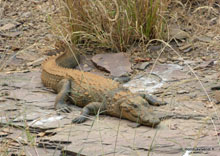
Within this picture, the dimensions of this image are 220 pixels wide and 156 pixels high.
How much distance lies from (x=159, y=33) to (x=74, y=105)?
6.60ft

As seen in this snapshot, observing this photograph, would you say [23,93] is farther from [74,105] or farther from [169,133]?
[169,133]

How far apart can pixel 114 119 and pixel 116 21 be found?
7.31 ft

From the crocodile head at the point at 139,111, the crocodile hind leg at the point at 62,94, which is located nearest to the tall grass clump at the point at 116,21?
the crocodile hind leg at the point at 62,94

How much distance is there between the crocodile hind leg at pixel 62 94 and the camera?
5266 millimetres

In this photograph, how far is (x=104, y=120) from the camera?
4914 millimetres

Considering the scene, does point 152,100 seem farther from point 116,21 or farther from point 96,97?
point 116,21

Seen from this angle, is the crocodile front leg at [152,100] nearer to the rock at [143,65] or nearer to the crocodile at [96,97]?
the crocodile at [96,97]

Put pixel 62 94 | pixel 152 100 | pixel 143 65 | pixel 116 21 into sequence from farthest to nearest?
pixel 116 21
pixel 143 65
pixel 62 94
pixel 152 100

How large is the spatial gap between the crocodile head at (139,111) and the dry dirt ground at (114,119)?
79 mm

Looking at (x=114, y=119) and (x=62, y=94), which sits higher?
(x=62, y=94)

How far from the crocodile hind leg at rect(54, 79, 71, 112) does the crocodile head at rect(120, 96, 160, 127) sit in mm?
773

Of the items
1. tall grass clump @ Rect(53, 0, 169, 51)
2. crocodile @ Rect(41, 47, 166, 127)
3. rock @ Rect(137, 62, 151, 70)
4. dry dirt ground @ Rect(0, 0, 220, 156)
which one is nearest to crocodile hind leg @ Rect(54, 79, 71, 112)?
crocodile @ Rect(41, 47, 166, 127)

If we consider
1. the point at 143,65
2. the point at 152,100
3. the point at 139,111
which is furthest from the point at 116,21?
the point at 139,111

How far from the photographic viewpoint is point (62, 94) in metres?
5.52
